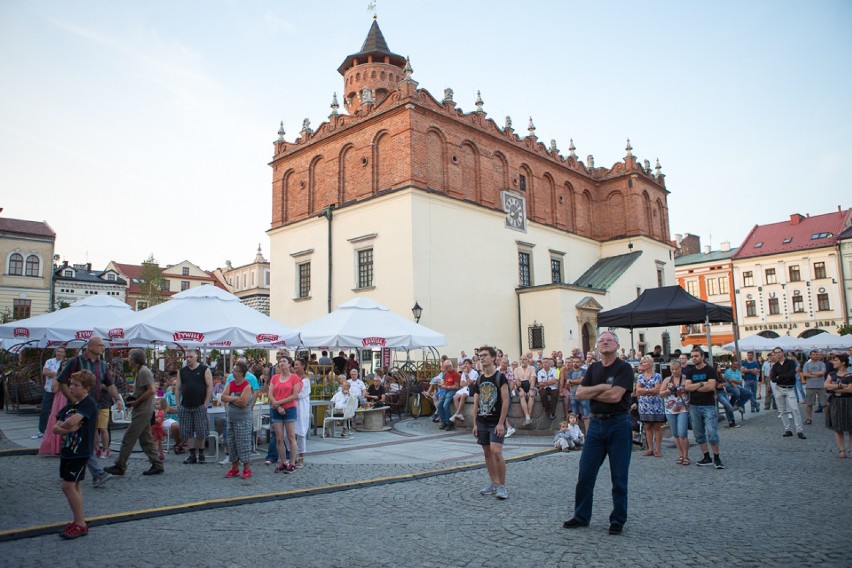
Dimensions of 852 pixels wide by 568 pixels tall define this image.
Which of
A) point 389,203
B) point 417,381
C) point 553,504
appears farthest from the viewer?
point 389,203

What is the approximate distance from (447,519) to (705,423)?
17.2ft

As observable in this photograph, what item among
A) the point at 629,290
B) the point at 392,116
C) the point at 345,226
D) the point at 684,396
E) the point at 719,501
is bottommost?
the point at 719,501

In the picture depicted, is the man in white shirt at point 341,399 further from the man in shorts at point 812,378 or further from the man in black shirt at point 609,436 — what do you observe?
the man in shorts at point 812,378

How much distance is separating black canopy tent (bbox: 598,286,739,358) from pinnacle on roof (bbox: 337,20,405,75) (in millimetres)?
25460

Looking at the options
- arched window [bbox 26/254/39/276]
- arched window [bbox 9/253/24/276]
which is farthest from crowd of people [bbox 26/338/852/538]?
arched window [bbox 26/254/39/276]

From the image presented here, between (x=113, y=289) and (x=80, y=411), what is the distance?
67503mm

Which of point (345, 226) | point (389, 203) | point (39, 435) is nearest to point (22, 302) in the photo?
point (345, 226)

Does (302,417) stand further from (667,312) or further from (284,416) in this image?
(667,312)

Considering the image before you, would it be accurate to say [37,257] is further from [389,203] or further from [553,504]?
[553,504]

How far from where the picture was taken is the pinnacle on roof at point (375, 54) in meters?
37.2

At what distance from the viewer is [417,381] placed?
18672 millimetres

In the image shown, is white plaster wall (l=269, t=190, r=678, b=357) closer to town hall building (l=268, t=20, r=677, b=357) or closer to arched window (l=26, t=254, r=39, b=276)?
town hall building (l=268, t=20, r=677, b=357)

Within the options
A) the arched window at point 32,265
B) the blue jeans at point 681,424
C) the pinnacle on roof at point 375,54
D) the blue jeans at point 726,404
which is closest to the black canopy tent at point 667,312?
the blue jeans at point 726,404

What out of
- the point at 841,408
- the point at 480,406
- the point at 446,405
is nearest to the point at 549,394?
the point at 446,405
